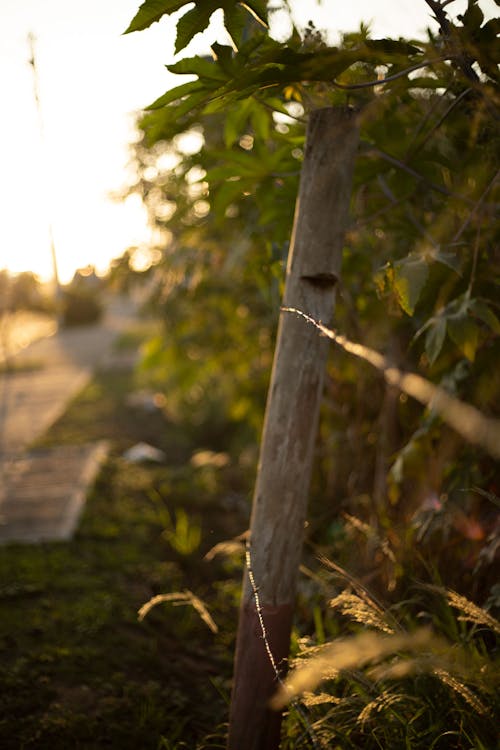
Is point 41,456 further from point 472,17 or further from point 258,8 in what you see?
point 472,17

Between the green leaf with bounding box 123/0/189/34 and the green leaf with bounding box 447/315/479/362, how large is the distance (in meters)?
0.87

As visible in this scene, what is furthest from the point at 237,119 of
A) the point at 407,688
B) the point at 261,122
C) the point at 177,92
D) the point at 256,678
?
the point at 407,688

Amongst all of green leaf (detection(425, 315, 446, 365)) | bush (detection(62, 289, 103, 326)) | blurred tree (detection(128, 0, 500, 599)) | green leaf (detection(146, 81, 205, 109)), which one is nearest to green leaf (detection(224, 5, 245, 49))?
blurred tree (detection(128, 0, 500, 599))

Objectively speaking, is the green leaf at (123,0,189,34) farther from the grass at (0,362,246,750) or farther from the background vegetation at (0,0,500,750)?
the grass at (0,362,246,750)

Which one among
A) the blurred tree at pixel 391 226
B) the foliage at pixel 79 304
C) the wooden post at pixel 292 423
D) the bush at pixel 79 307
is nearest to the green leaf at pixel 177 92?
the blurred tree at pixel 391 226

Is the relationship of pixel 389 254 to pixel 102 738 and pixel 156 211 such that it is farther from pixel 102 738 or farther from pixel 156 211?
pixel 156 211

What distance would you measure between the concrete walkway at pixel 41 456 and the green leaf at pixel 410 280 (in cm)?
303

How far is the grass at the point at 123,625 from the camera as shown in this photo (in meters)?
2.12

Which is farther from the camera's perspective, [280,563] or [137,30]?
[280,563]

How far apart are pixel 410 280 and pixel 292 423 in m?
0.48

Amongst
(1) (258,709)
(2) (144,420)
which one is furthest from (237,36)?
(2) (144,420)

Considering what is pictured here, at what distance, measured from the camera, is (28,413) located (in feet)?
25.0

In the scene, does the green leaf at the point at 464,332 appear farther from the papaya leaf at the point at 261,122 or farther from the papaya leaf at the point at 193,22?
the papaya leaf at the point at 261,122

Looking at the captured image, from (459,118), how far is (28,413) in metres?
6.73
